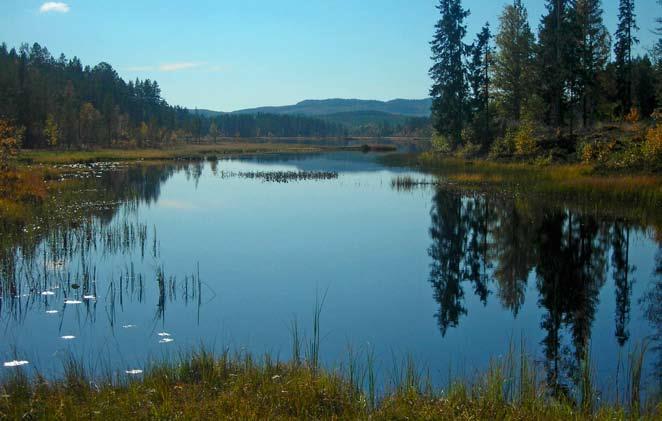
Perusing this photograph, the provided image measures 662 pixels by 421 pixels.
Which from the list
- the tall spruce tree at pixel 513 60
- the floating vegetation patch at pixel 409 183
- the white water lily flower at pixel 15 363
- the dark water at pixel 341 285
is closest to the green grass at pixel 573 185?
the floating vegetation patch at pixel 409 183

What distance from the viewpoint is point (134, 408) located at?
7117 millimetres

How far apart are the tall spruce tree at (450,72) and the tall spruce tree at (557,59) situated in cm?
1038

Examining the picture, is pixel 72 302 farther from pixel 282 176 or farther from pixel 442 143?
pixel 442 143

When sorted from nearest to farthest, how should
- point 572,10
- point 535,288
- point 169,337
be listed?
point 169,337
point 535,288
point 572,10

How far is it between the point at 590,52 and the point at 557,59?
7337 millimetres

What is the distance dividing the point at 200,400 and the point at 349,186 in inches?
1486

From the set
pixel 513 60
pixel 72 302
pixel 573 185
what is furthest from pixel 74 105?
pixel 72 302

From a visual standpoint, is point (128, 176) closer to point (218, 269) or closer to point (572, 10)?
point (218, 269)

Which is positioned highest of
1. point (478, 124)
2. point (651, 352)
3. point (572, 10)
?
point (572, 10)

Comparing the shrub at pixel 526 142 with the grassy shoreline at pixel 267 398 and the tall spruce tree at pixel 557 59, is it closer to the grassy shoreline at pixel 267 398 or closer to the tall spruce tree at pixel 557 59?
the tall spruce tree at pixel 557 59

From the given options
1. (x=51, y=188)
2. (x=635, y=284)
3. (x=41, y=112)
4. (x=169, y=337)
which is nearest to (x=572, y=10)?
(x=635, y=284)

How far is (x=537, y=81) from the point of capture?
5341cm

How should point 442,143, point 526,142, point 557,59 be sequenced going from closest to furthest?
point 526,142
point 557,59
point 442,143

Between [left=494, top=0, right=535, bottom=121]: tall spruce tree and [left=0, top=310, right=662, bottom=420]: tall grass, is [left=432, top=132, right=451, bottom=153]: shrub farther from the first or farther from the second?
[left=0, top=310, right=662, bottom=420]: tall grass
